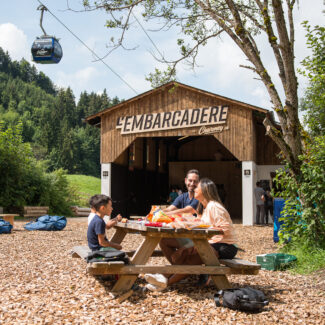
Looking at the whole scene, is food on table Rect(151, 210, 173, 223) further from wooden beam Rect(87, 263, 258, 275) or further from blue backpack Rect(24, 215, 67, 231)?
blue backpack Rect(24, 215, 67, 231)

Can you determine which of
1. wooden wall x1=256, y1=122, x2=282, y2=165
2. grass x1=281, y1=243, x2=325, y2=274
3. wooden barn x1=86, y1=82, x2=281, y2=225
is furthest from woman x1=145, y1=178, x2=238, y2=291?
wooden wall x1=256, y1=122, x2=282, y2=165

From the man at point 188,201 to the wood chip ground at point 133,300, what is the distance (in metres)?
0.95

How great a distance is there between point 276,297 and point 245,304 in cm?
80

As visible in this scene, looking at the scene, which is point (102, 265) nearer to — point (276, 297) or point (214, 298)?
point (214, 298)

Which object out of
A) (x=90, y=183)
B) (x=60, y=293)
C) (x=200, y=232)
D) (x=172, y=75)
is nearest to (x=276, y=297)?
(x=200, y=232)

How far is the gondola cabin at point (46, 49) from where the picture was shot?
48.2 ft

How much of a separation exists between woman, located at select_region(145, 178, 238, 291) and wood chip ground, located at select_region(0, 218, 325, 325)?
16 cm

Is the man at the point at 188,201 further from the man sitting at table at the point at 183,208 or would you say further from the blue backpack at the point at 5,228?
the blue backpack at the point at 5,228

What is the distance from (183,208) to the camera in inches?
239

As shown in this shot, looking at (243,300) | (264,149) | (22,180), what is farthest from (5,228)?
(264,149)

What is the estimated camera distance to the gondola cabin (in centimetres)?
1468

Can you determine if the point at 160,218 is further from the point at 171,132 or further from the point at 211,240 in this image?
the point at 171,132

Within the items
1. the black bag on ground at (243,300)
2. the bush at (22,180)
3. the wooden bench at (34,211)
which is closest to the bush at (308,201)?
the black bag on ground at (243,300)

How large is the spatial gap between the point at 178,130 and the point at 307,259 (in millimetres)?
11972
